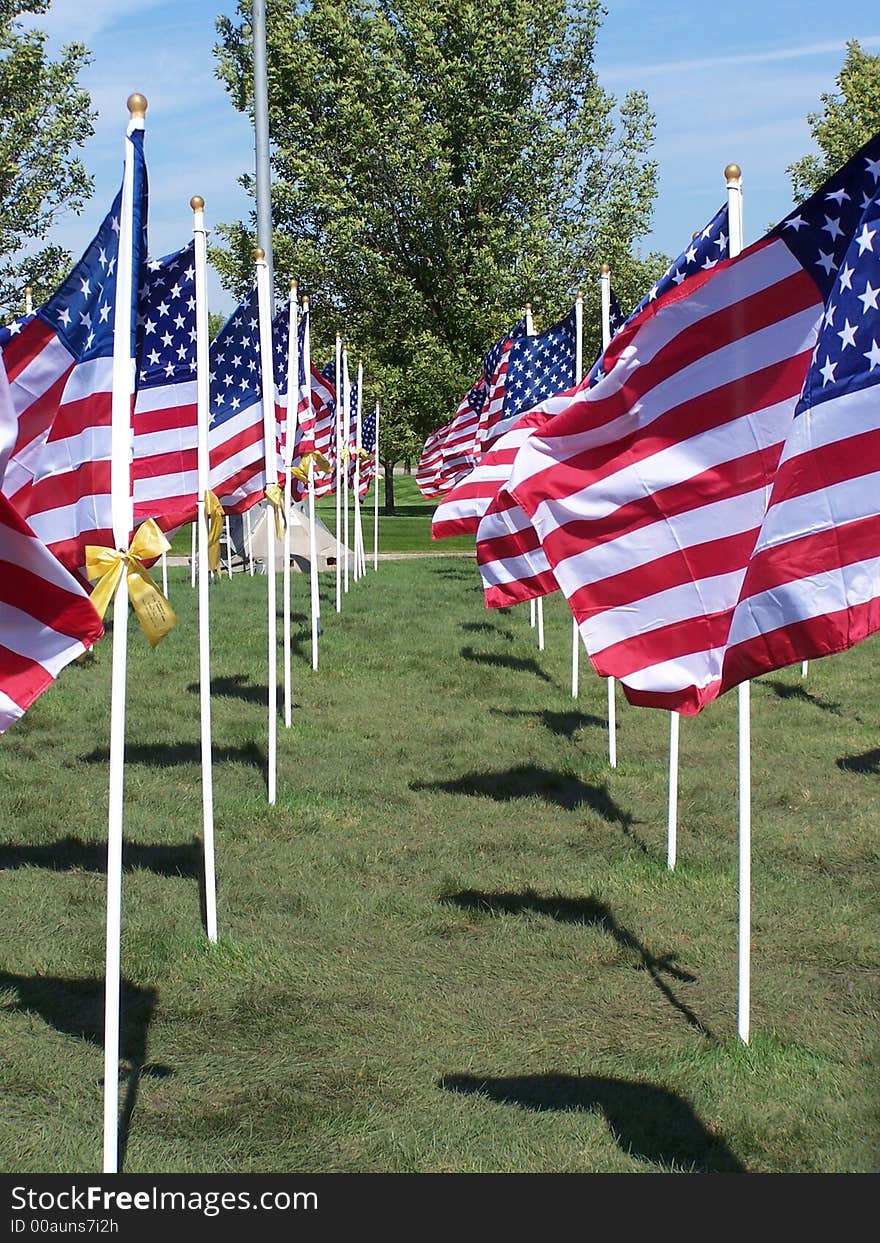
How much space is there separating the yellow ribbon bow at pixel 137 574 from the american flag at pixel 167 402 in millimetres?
2601

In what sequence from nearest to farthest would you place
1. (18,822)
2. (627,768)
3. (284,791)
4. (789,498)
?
(789,498), (18,822), (284,791), (627,768)

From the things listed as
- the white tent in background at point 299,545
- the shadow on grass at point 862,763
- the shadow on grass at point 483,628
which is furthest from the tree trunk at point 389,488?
the shadow on grass at point 862,763

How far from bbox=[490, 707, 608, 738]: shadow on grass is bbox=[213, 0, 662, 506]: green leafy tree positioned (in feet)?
86.1

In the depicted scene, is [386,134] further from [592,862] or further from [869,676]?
[592,862]

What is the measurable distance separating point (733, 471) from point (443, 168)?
116 feet

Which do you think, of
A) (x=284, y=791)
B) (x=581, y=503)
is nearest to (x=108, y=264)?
(x=581, y=503)

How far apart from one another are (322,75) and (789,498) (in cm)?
3744

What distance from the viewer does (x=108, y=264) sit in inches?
221

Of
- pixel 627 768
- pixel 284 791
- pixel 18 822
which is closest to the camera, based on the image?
pixel 18 822

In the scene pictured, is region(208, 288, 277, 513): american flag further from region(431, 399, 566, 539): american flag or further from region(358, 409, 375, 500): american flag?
region(358, 409, 375, 500): american flag

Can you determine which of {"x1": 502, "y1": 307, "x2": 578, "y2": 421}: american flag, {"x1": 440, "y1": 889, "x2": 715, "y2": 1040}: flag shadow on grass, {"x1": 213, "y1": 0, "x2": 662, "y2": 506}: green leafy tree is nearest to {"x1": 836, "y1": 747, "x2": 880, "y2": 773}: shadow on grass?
{"x1": 440, "y1": 889, "x2": 715, "y2": 1040}: flag shadow on grass

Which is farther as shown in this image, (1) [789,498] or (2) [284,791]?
(2) [284,791]

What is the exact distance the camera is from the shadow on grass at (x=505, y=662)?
16453 millimetres

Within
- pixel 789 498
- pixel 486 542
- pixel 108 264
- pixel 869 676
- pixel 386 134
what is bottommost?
pixel 869 676
